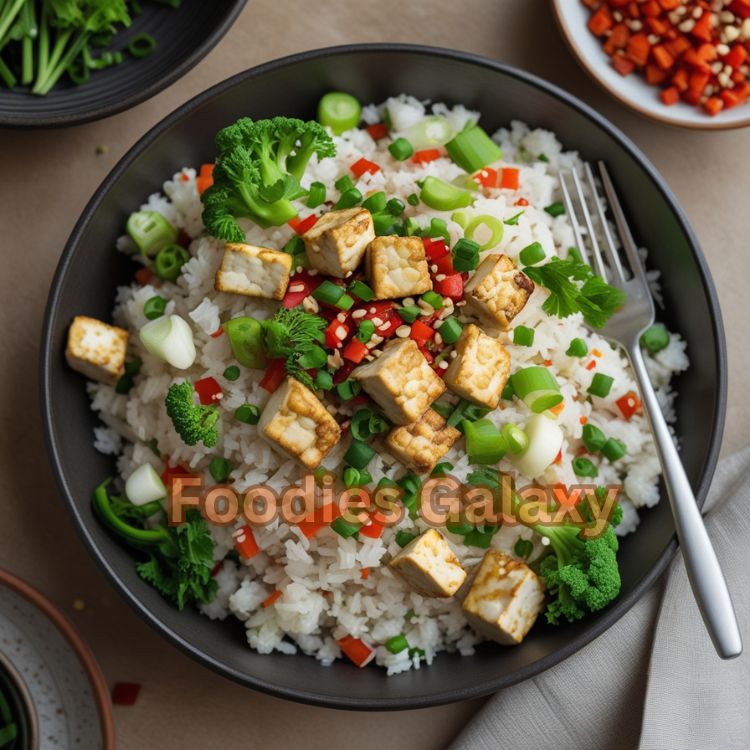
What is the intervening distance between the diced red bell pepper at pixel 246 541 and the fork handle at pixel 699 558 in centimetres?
167

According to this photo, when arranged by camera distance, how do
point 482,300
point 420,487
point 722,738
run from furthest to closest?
1. point 722,738
2. point 420,487
3. point 482,300

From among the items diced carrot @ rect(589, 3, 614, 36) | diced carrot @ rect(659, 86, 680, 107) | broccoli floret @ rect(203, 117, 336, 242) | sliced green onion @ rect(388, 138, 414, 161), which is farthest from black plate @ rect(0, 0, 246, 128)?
diced carrot @ rect(659, 86, 680, 107)

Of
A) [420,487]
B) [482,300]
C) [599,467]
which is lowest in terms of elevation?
[599,467]

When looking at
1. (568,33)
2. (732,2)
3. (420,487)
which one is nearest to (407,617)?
(420,487)

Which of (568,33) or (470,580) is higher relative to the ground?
(568,33)

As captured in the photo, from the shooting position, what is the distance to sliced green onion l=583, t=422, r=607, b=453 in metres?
3.54

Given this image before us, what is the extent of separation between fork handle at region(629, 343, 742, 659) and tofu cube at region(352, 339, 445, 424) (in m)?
0.92

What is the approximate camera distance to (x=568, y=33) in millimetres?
3775

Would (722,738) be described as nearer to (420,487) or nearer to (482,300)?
(420,487)

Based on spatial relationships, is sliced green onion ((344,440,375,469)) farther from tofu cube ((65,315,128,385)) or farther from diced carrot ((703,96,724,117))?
diced carrot ((703,96,724,117))

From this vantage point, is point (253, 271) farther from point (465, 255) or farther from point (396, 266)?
point (465, 255)

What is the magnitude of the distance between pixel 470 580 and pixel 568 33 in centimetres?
245

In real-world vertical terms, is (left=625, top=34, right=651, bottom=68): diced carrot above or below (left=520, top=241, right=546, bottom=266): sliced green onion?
above

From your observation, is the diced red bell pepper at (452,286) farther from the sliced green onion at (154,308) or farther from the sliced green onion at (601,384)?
the sliced green onion at (154,308)
